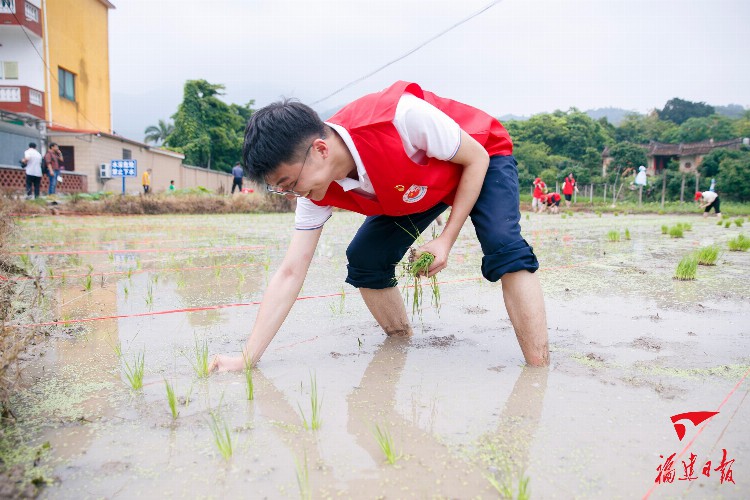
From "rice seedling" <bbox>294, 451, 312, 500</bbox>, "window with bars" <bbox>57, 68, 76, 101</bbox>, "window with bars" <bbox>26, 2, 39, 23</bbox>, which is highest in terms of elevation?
"window with bars" <bbox>26, 2, 39, 23</bbox>

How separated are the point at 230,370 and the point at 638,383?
4.50ft

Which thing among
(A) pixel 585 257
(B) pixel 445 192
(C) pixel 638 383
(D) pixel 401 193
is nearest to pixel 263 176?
(D) pixel 401 193

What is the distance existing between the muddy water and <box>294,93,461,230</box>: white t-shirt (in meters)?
0.73

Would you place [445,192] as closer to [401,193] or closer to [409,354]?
[401,193]

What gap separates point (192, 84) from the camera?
3041cm

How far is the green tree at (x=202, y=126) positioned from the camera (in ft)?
101

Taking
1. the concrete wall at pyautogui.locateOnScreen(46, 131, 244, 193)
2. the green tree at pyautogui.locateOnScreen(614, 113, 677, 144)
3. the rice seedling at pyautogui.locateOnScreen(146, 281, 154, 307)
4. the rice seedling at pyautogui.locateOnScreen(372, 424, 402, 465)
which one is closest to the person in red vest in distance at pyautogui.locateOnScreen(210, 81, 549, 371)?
the rice seedling at pyautogui.locateOnScreen(372, 424, 402, 465)

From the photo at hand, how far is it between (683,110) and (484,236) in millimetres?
72794

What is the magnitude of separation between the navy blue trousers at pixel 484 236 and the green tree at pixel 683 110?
231 feet

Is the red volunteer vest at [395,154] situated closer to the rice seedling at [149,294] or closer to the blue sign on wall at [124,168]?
the rice seedling at [149,294]

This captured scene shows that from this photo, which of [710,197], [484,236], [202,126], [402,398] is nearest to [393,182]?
[484,236]

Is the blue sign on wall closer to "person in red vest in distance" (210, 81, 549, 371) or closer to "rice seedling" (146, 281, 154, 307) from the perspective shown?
"rice seedling" (146, 281, 154, 307)

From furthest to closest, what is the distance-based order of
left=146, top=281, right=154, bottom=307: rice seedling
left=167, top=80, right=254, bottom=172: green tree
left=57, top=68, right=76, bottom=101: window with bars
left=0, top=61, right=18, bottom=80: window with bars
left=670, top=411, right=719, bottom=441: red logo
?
left=167, top=80, right=254, bottom=172: green tree → left=57, top=68, right=76, bottom=101: window with bars → left=0, top=61, right=18, bottom=80: window with bars → left=146, top=281, right=154, bottom=307: rice seedling → left=670, top=411, right=719, bottom=441: red logo

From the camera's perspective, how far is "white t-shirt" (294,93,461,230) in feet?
5.41
